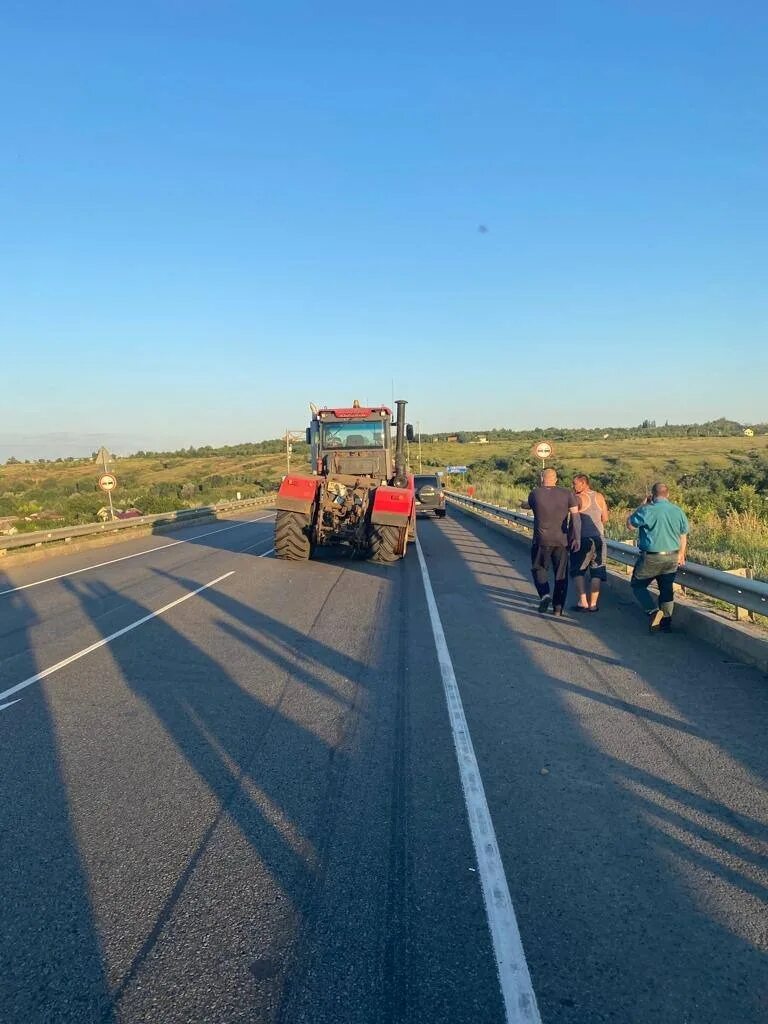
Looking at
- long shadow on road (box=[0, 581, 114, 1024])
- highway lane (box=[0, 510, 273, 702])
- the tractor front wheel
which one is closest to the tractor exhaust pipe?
the tractor front wheel

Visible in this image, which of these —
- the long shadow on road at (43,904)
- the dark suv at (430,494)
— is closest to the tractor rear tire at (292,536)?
the long shadow on road at (43,904)

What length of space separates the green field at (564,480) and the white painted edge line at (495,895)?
22.2 feet

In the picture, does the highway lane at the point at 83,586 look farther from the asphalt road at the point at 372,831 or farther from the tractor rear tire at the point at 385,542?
the tractor rear tire at the point at 385,542

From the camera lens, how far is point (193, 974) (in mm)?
3021

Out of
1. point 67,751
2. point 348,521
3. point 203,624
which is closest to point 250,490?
point 348,521

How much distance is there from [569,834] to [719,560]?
8.62m

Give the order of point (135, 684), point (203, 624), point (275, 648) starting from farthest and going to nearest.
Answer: point (203, 624) → point (275, 648) → point (135, 684)

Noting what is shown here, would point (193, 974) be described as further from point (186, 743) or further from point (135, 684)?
point (135, 684)

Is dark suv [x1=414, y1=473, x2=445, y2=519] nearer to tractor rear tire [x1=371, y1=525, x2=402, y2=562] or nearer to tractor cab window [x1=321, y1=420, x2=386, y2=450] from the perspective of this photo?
tractor cab window [x1=321, y1=420, x2=386, y2=450]

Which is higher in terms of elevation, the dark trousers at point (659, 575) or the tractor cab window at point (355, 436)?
the tractor cab window at point (355, 436)

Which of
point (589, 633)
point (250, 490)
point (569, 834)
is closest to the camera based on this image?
point (569, 834)

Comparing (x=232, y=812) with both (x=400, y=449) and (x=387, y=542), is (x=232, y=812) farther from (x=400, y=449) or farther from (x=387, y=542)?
(x=400, y=449)

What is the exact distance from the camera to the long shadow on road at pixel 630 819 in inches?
117

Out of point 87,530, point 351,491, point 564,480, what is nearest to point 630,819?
point 351,491
